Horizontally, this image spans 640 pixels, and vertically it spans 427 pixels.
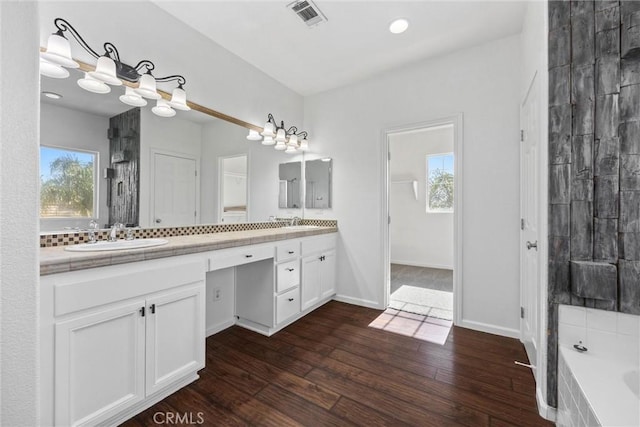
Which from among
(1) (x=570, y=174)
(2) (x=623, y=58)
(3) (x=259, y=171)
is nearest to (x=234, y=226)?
(3) (x=259, y=171)

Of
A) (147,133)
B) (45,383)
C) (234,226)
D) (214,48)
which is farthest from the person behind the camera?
(234,226)

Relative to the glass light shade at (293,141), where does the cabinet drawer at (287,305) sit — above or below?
below

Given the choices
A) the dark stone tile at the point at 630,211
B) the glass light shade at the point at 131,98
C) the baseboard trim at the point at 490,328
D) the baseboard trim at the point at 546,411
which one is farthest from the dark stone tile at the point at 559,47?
the glass light shade at the point at 131,98

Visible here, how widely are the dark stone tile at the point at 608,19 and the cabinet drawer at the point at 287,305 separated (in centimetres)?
266

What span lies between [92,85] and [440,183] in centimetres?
499

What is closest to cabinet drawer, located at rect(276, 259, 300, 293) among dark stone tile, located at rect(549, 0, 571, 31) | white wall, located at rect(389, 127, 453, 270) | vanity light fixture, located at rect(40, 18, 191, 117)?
vanity light fixture, located at rect(40, 18, 191, 117)

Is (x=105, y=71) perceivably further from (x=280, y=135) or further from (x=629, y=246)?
(x=629, y=246)

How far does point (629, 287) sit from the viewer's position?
1.32 metres

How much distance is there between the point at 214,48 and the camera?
8.11 ft

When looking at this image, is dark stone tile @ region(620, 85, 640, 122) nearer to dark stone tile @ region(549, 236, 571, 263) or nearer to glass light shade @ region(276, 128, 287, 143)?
dark stone tile @ region(549, 236, 571, 263)

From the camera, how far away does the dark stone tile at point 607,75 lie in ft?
4.37

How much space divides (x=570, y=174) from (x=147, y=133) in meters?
2.72

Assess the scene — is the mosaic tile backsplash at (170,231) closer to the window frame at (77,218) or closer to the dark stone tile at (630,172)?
the window frame at (77,218)

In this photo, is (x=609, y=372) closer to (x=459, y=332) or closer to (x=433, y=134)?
(x=459, y=332)
